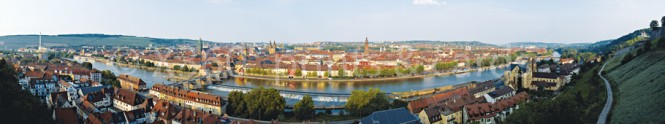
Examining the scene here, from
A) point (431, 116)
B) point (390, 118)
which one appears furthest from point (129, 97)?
point (431, 116)

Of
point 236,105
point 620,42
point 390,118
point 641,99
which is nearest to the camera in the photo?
point 641,99

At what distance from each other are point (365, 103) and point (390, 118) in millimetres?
3186

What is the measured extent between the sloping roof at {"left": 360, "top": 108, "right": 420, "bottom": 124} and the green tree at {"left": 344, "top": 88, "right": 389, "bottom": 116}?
2.66m

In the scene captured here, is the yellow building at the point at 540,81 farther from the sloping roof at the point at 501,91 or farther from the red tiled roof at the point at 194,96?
the red tiled roof at the point at 194,96

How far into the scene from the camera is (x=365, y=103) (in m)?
13.2

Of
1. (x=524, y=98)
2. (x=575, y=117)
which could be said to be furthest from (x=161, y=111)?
(x=524, y=98)

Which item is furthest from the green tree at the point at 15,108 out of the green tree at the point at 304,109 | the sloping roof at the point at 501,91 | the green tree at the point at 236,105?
the sloping roof at the point at 501,91

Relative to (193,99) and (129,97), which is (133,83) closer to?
(129,97)

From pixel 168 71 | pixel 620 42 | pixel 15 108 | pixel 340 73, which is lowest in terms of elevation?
pixel 168 71

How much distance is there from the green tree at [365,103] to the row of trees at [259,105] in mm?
2400

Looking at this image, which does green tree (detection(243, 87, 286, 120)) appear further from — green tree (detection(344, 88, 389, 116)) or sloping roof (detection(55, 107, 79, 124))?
sloping roof (detection(55, 107, 79, 124))

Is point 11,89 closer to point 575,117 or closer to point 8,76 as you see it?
point 8,76

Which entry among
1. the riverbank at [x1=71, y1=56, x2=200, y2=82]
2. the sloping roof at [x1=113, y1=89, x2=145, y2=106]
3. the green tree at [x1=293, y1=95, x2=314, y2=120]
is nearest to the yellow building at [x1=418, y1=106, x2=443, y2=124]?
the green tree at [x1=293, y1=95, x2=314, y2=120]

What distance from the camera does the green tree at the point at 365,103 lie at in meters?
13.2
